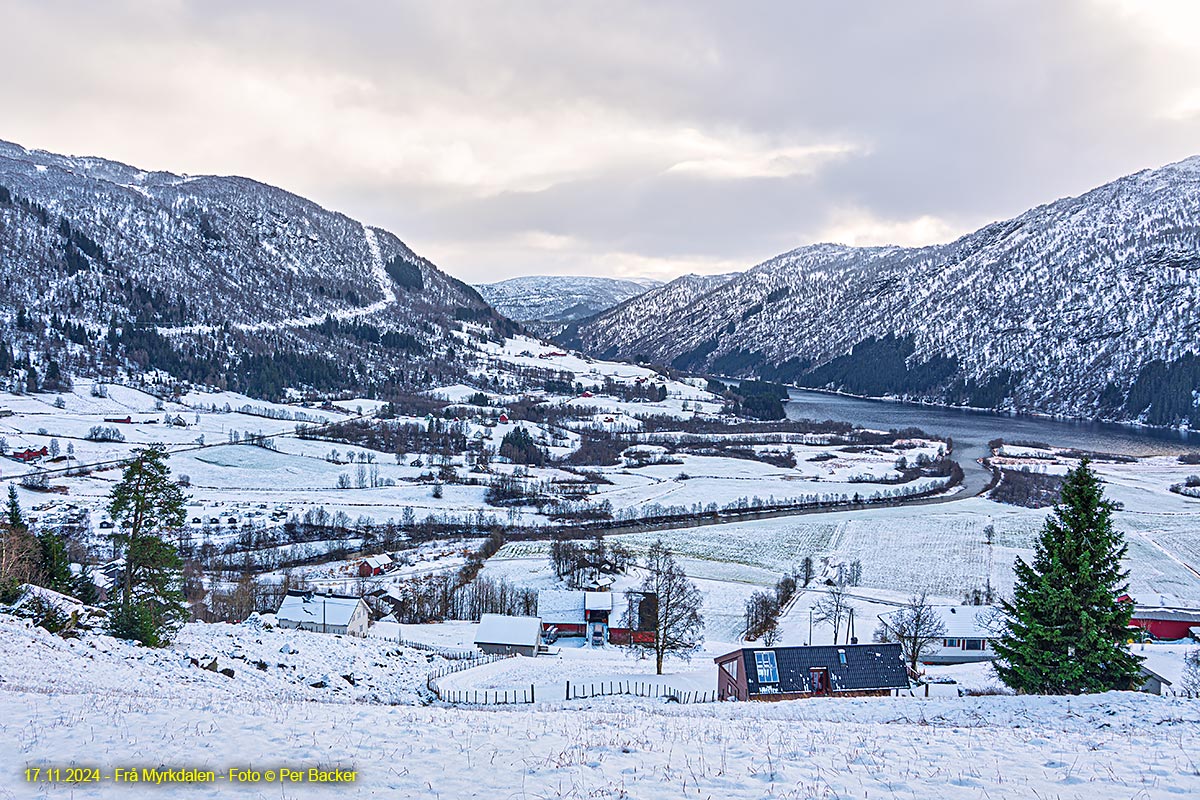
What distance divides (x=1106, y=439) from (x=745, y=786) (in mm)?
186250

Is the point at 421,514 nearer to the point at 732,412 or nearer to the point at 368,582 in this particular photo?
the point at 368,582

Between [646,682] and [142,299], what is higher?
[142,299]

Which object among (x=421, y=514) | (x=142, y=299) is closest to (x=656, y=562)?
(x=421, y=514)

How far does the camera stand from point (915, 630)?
142ft

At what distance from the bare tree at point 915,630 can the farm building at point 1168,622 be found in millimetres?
14337

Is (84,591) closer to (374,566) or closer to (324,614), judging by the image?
(324,614)

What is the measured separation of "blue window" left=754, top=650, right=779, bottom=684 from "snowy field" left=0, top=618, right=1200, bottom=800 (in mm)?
13300

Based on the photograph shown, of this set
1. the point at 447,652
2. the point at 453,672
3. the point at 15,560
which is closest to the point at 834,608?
the point at 447,652

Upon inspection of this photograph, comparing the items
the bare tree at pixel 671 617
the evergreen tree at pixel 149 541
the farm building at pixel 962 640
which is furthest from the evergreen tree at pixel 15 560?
the farm building at pixel 962 640

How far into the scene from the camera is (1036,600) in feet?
71.0

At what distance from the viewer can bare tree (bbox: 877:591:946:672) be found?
1688 inches

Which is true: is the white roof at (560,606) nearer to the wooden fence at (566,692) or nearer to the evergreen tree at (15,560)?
the wooden fence at (566,692)

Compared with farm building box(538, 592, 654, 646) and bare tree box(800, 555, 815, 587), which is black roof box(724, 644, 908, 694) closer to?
farm building box(538, 592, 654, 646)

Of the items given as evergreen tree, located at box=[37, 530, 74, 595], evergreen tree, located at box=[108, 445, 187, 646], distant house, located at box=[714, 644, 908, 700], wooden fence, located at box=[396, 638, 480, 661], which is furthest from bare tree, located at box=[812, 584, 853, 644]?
evergreen tree, located at box=[37, 530, 74, 595]
